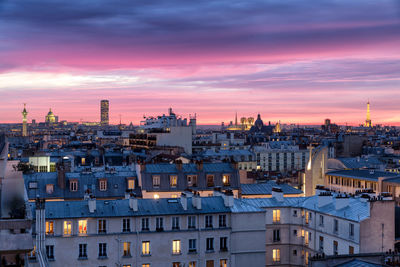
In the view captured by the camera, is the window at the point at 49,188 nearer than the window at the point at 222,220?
No

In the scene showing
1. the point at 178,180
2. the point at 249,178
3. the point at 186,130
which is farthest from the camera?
the point at 186,130

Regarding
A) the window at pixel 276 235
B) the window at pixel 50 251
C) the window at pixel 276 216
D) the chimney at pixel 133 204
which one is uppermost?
the chimney at pixel 133 204

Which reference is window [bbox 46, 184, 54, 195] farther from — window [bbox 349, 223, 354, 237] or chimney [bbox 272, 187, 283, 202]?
window [bbox 349, 223, 354, 237]

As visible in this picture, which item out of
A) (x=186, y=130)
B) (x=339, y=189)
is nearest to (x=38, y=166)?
(x=339, y=189)

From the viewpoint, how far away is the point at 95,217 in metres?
44.2

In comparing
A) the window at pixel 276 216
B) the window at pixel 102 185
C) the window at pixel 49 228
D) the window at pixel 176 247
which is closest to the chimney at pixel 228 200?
the window at pixel 176 247

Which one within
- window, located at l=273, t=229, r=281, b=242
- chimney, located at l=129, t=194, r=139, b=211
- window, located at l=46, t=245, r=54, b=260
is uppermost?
chimney, located at l=129, t=194, r=139, b=211

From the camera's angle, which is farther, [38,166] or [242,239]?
[38,166]

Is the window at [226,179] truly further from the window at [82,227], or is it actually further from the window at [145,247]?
the window at [82,227]

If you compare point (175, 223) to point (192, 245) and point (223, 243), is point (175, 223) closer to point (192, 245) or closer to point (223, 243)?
point (192, 245)

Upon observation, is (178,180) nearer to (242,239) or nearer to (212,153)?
(242,239)

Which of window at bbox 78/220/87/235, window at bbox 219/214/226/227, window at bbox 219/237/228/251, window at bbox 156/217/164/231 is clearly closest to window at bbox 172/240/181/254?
window at bbox 156/217/164/231

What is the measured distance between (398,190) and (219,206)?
3418cm

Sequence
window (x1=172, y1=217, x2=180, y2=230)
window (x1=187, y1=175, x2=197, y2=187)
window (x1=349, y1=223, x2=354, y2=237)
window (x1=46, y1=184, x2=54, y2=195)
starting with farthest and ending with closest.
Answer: window (x1=187, y1=175, x2=197, y2=187) < window (x1=46, y1=184, x2=54, y2=195) < window (x1=172, y1=217, x2=180, y2=230) < window (x1=349, y1=223, x2=354, y2=237)
